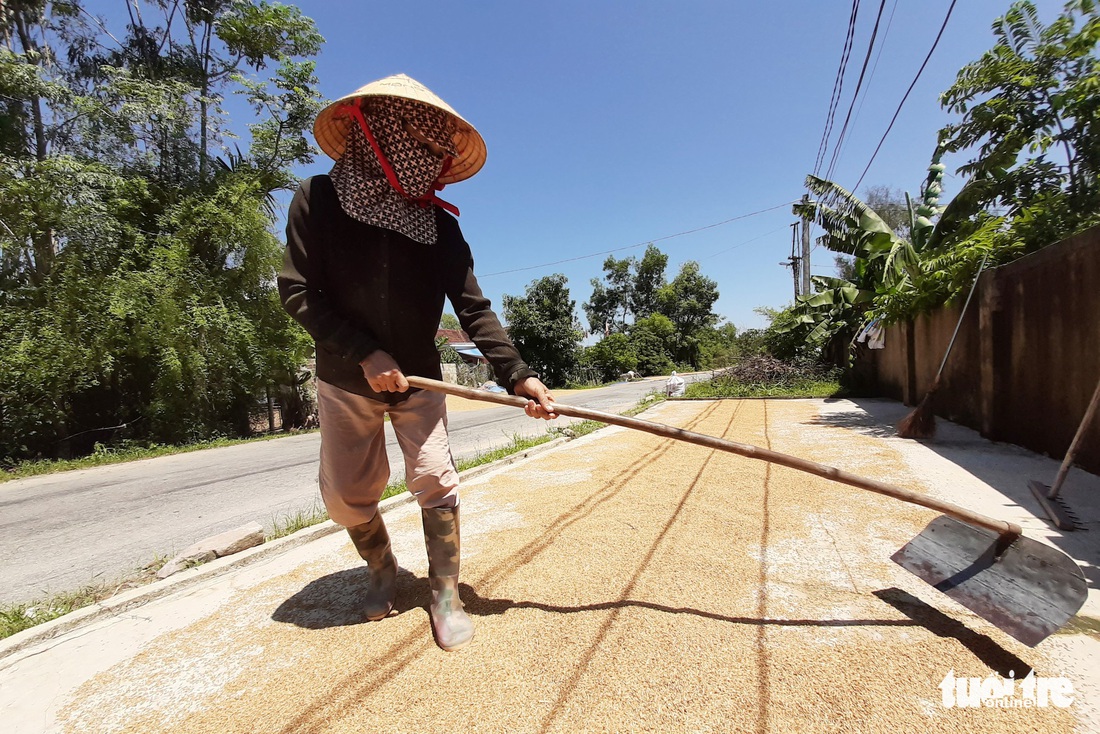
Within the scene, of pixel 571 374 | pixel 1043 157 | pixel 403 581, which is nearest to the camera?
pixel 403 581

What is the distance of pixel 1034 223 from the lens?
5.43 meters

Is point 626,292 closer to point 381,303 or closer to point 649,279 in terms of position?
point 649,279

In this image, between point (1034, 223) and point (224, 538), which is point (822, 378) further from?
point (224, 538)

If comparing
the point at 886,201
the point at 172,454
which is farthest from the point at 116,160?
the point at 886,201

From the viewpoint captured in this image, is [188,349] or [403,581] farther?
[188,349]

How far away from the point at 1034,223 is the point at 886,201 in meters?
24.4

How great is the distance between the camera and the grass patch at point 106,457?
8.05 metres

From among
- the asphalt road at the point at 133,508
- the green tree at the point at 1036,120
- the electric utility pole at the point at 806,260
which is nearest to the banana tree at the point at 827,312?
the electric utility pole at the point at 806,260

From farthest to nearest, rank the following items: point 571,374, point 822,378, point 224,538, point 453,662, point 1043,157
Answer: point 571,374 → point 822,378 → point 1043,157 → point 224,538 → point 453,662

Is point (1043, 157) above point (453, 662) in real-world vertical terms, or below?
above

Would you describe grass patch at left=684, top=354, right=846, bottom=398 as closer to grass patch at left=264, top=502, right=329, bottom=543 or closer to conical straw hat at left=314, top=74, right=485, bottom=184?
grass patch at left=264, top=502, right=329, bottom=543

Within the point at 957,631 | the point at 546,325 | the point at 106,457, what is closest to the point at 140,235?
the point at 106,457

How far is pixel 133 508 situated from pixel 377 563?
4.44 m

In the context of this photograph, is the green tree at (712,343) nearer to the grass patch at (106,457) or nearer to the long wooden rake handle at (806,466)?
the grass patch at (106,457)
